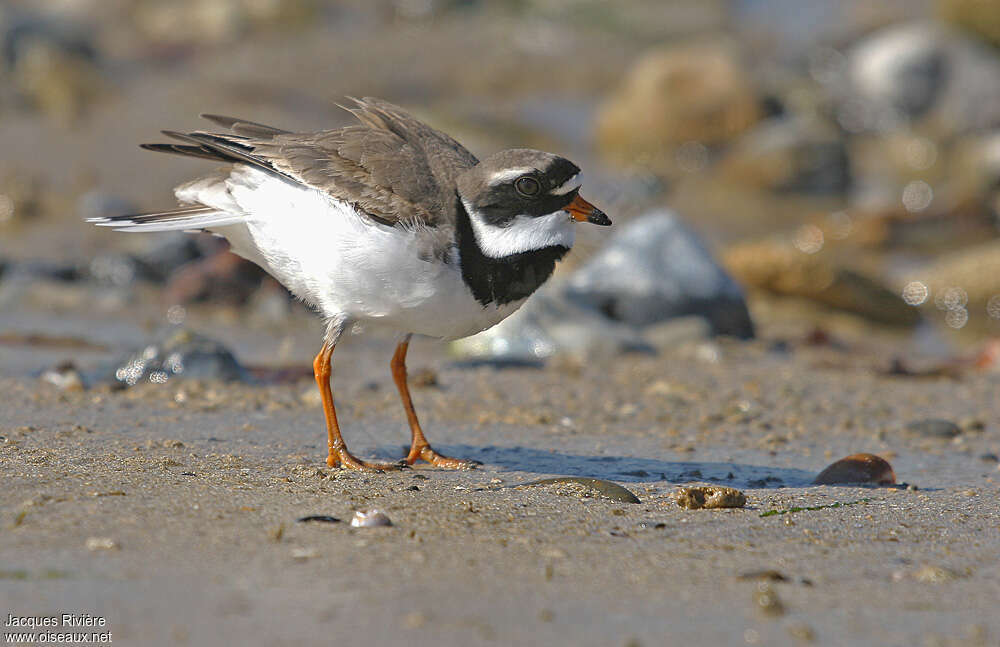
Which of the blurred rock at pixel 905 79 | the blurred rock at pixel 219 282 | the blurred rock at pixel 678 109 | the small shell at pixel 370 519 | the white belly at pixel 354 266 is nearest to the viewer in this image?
the small shell at pixel 370 519

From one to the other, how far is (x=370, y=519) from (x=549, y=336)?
411 cm

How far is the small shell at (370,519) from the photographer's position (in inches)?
145

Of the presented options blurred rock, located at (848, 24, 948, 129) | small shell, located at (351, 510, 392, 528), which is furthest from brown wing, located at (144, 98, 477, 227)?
blurred rock, located at (848, 24, 948, 129)

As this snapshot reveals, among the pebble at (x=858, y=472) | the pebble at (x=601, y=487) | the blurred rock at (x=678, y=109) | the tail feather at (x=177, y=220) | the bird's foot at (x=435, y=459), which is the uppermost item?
the blurred rock at (x=678, y=109)

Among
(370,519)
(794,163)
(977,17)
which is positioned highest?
(977,17)

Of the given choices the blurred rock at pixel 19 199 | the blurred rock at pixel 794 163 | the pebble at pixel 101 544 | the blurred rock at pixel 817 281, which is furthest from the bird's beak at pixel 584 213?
the blurred rock at pixel 794 163

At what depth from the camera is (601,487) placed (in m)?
4.35

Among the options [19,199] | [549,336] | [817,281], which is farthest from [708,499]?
[19,199]

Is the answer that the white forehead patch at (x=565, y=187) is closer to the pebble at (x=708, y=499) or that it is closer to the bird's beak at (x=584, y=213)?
the bird's beak at (x=584, y=213)

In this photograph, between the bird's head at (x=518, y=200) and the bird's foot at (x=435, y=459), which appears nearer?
the bird's head at (x=518, y=200)

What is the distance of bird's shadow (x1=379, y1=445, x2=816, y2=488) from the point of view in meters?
4.88

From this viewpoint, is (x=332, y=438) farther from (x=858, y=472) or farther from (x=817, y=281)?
(x=817, y=281)

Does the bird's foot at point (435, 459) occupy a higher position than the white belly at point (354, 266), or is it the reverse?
the white belly at point (354, 266)

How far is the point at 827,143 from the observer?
13992 mm
